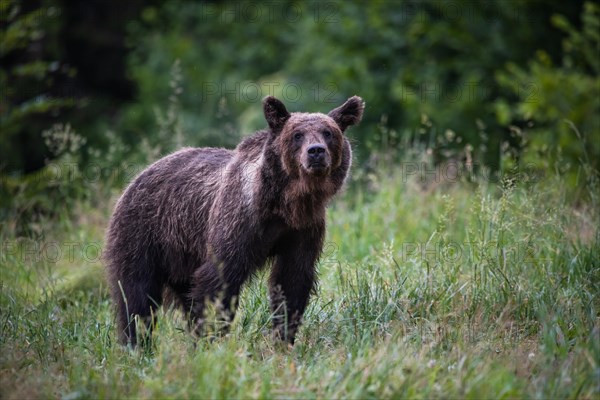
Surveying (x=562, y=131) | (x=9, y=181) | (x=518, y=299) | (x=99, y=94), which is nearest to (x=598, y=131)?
(x=562, y=131)

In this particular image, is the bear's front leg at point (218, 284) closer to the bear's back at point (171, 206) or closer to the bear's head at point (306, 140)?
the bear's back at point (171, 206)

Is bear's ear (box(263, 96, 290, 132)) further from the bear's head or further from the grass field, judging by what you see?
the grass field

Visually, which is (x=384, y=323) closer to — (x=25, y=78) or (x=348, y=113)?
(x=348, y=113)

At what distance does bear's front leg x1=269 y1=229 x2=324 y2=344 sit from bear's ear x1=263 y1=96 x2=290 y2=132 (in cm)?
82

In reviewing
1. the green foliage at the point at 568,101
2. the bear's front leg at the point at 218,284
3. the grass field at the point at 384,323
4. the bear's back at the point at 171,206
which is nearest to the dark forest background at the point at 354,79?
the green foliage at the point at 568,101

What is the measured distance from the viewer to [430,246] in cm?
790

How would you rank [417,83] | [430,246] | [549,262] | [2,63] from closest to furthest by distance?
[549,262] < [430,246] < [2,63] < [417,83]

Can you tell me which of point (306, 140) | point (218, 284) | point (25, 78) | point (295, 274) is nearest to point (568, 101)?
point (306, 140)

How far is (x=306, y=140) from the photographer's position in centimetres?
578

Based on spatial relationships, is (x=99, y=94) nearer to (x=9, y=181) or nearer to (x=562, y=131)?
(x=9, y=181)

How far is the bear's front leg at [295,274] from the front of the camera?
5.91m

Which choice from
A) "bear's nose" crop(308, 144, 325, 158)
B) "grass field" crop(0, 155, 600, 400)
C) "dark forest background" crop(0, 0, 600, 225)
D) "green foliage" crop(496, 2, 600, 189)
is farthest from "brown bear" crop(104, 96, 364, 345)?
"green foliage" crop(496, 2, 600, 189)

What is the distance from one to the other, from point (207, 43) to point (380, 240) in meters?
13.3

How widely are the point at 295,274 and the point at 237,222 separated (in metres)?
0.57
